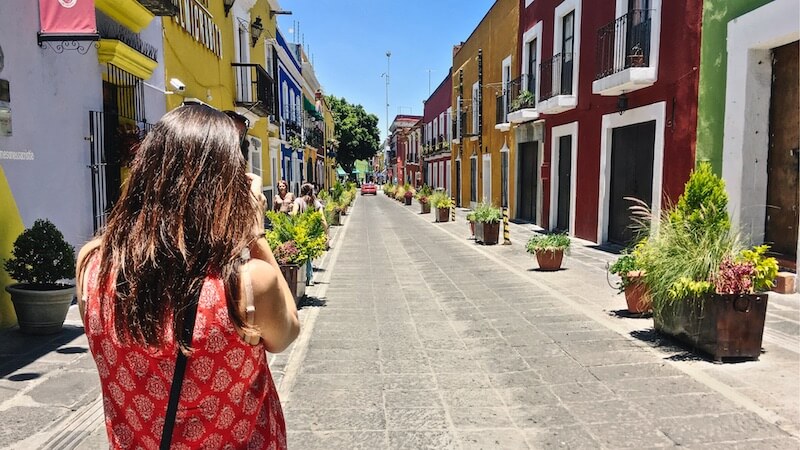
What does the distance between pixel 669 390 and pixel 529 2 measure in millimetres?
15117

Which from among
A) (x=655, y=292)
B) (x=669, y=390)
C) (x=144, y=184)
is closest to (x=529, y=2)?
(x=655, y=292)

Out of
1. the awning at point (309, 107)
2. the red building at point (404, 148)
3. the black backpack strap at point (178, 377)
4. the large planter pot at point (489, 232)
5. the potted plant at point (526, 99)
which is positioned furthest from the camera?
the red building at point (404, 148)

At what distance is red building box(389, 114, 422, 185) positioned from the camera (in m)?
52.7

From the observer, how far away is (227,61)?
→ 13.5 meters

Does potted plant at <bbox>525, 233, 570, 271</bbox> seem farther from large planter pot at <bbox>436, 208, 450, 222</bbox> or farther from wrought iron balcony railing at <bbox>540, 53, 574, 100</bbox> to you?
large planter pot at <bbox>436, 208, 450, 222</bbox>

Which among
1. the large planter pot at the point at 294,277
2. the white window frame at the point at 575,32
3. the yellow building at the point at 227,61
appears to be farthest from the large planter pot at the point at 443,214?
the large planter pot at the point at 294,277

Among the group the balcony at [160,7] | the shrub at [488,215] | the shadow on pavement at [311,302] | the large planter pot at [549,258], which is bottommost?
the shadow on pavement at [311,302]

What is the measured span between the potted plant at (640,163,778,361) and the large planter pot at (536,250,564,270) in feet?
12.1

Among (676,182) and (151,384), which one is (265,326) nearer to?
(151,384)

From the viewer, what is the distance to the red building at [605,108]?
29.7 ft

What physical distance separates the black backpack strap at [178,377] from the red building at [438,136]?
1158 inches

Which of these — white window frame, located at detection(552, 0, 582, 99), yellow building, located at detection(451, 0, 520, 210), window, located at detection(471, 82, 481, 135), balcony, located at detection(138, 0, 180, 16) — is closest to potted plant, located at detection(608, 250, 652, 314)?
balcony, located at detection(138, 0, 180, 16)

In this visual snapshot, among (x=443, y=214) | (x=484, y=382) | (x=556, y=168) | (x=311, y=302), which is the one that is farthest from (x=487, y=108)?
(x=484, y=382)

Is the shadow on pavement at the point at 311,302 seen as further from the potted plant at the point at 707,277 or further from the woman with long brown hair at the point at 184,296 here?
the woman with long brown hair at the point at 184,296
